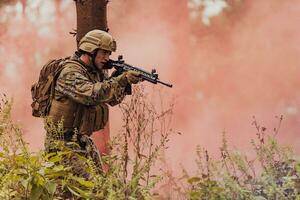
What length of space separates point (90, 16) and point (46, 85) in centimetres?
111

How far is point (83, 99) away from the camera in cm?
316

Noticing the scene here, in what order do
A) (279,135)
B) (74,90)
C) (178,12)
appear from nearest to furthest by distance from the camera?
(74,90) < (279,135) < (178,12)

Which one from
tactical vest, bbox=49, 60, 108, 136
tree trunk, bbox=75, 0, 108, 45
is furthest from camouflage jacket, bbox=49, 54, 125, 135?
tree trunk, bbox=75, 0, 108, 45

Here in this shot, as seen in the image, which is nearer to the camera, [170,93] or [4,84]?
[170,93]

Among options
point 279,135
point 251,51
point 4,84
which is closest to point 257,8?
point 251,51

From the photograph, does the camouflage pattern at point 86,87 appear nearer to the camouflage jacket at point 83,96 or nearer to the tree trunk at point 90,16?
the camouflage jacket at point 83,96

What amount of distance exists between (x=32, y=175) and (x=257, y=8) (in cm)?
421

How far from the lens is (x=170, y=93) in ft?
19.1

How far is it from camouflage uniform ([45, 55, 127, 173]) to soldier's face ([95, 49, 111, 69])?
39mm

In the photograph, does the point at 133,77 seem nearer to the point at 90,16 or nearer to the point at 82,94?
the point at 82,94

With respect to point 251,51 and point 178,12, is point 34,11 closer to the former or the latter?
point 178,12

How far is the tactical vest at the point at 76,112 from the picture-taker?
10.9 feet

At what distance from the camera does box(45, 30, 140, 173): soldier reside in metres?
3.21

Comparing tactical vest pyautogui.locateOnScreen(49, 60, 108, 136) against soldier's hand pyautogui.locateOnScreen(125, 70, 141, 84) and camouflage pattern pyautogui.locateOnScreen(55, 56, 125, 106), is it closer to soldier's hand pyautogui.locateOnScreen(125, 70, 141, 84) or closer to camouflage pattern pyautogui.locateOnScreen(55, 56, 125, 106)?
camouflage pattern pyautogui.locateOnScreen(55, 56, 125, 106)
